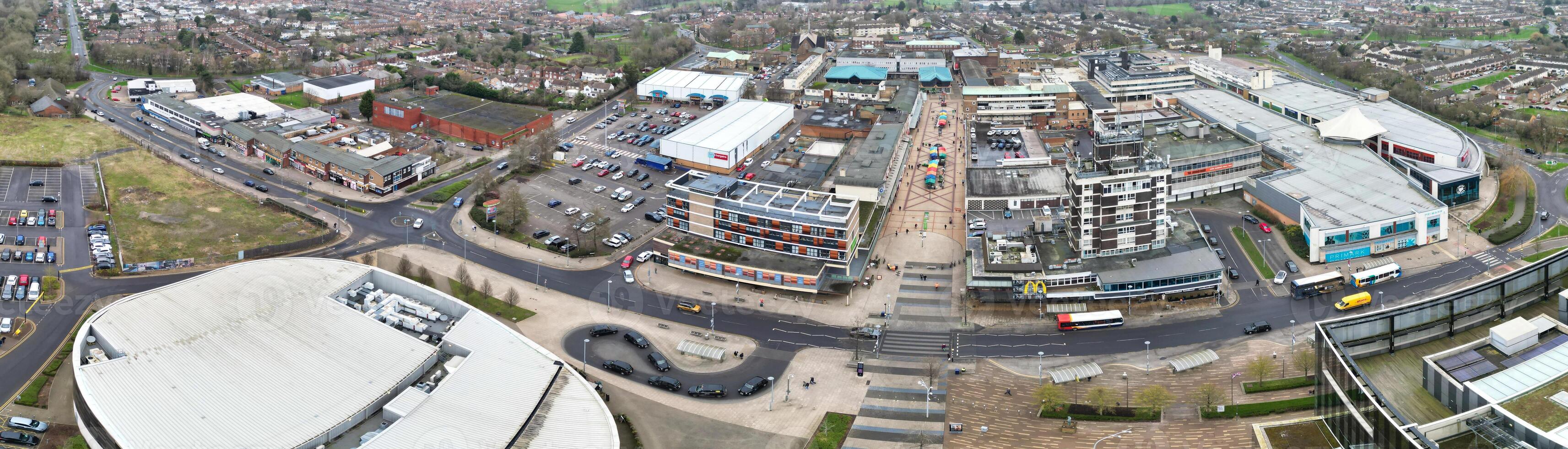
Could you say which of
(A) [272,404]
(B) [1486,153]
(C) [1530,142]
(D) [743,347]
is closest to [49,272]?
(A) [272,404]

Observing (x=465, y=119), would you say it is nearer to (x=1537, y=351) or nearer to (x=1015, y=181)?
(x=1015, y=181)

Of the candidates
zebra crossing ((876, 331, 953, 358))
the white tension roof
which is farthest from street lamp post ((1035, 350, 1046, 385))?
the white tension roof

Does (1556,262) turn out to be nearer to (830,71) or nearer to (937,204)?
(937,204)

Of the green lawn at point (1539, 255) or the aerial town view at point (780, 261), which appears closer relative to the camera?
the aerial town view at point (780, 261)

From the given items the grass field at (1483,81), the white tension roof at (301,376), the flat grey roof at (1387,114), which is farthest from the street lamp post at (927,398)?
the grass field at (1483,81)

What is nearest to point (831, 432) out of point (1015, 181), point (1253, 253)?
point (1253, 253)

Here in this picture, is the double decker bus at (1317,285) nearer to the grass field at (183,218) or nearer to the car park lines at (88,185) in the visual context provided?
the grass field at (183,218)
